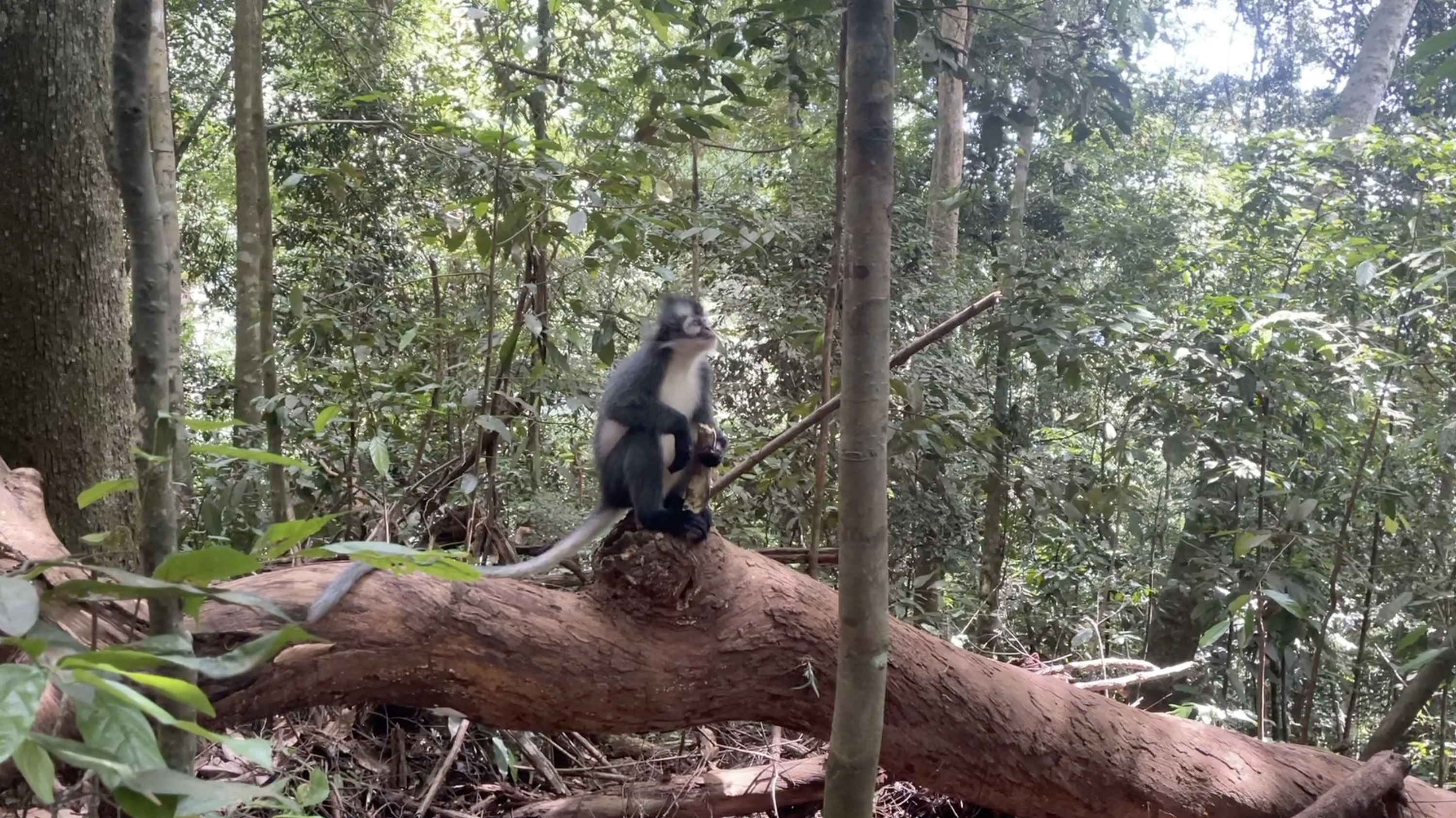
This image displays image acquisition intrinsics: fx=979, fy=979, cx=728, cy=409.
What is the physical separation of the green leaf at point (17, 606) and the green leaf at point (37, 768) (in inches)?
3.8

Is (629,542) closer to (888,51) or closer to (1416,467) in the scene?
(888,51)

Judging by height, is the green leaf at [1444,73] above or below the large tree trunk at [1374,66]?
below

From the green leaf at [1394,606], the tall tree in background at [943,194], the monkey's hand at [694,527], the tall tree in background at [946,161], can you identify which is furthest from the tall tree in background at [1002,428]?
the monkey's hand at [694,527]

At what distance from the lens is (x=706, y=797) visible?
141 inches

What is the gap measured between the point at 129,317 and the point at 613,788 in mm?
2540

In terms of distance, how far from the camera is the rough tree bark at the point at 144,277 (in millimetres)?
1310

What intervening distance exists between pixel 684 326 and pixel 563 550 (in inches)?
49.4

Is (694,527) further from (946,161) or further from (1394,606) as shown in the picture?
(946,161)

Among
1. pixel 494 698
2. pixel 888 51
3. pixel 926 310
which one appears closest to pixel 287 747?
pixel 494 698

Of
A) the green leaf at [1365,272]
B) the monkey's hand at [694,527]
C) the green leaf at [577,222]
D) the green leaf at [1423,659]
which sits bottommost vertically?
the green leaf at [1423,659]

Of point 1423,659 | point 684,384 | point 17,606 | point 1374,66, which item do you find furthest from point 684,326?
point 1374,66

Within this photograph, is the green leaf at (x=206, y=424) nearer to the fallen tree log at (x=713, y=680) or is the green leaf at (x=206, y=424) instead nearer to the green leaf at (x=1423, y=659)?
the fallen tree log at (x=713, y=680)

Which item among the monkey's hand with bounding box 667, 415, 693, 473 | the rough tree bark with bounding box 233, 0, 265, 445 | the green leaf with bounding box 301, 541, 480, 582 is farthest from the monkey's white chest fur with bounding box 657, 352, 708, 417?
the green leaf with bounding box 301, 541, 480, 582

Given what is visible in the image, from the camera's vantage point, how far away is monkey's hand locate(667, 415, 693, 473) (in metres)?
4.07
